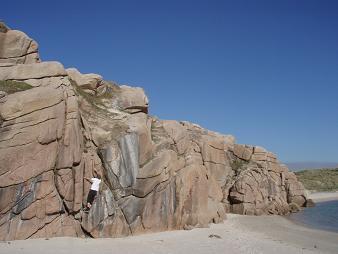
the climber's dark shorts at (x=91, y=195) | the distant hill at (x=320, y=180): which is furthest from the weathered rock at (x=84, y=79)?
the distant hill at (x=320, y=180)

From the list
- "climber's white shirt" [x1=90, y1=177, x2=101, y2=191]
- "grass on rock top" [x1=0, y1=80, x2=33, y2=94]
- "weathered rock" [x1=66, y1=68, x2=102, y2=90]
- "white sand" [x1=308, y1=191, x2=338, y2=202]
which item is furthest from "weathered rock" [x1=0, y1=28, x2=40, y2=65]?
"white sand" [x1=308, y1=191, x2=338, y2=202]

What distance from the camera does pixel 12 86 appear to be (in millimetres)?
22078

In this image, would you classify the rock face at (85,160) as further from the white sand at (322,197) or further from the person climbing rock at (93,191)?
the white sand at (322,197)

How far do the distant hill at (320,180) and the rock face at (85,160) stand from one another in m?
69.9

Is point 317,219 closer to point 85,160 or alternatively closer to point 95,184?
point 95,184

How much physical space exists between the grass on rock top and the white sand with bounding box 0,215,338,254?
25.7ft

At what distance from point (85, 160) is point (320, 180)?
90029mm

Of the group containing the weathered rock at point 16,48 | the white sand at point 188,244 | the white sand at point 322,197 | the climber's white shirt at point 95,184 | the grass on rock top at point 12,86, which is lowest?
the white sand at point 188,244

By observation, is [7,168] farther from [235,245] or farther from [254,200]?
[254,200]

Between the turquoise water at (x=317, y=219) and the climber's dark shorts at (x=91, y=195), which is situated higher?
the climber's dark shorts at (x=91, y=195)

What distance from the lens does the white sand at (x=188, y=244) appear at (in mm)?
18156

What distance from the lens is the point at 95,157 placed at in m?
Answer: 23.9

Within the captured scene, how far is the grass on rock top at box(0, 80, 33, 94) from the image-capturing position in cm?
2164

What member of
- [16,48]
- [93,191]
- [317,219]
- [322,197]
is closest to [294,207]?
[317,219]
